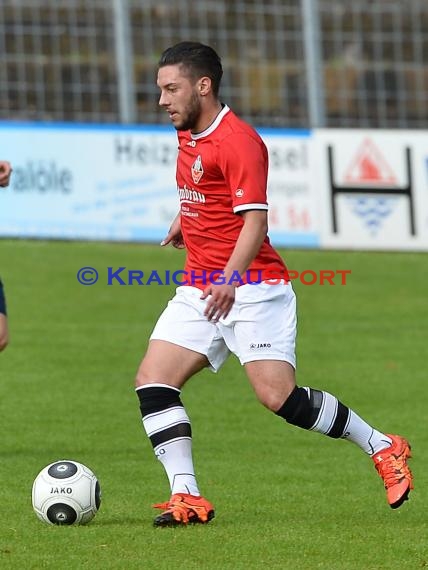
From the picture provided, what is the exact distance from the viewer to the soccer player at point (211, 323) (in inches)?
278

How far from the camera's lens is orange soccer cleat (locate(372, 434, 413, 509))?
7125 mm

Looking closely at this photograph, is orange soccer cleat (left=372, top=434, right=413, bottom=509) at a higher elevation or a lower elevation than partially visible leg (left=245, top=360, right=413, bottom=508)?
lower

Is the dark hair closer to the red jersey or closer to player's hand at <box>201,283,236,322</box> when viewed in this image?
the red jersey

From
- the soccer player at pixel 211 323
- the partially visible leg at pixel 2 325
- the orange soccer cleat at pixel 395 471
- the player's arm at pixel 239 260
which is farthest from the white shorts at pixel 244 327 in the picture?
the partially visible leg at pixel 2 325

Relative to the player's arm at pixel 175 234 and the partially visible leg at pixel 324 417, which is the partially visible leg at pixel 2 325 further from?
the partially visible leg at pixel 324 417

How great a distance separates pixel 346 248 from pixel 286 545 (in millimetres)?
11649

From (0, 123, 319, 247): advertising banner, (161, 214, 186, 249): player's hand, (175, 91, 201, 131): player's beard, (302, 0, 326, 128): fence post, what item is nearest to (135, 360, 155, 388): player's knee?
(161, 214, 186, 249): player's hand

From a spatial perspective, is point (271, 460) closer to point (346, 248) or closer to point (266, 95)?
point (346, 248)

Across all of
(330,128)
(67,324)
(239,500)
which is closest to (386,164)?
(330,128)

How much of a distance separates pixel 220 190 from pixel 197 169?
14 cm

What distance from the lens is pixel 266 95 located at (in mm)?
19062

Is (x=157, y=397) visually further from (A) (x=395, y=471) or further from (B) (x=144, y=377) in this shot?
(A) (x=395, y=471)

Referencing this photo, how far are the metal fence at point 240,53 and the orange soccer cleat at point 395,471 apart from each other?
11895 mm

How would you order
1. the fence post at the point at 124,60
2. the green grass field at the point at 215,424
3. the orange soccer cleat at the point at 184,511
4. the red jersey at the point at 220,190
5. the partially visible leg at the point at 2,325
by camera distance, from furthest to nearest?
the fence post at the point at 124,60, the partially visible leg at the point at 2,325, the orange soccer cleat at the point at 184,511, the red jersey at the point at 220,190, the green grass field at the point at 215,424
